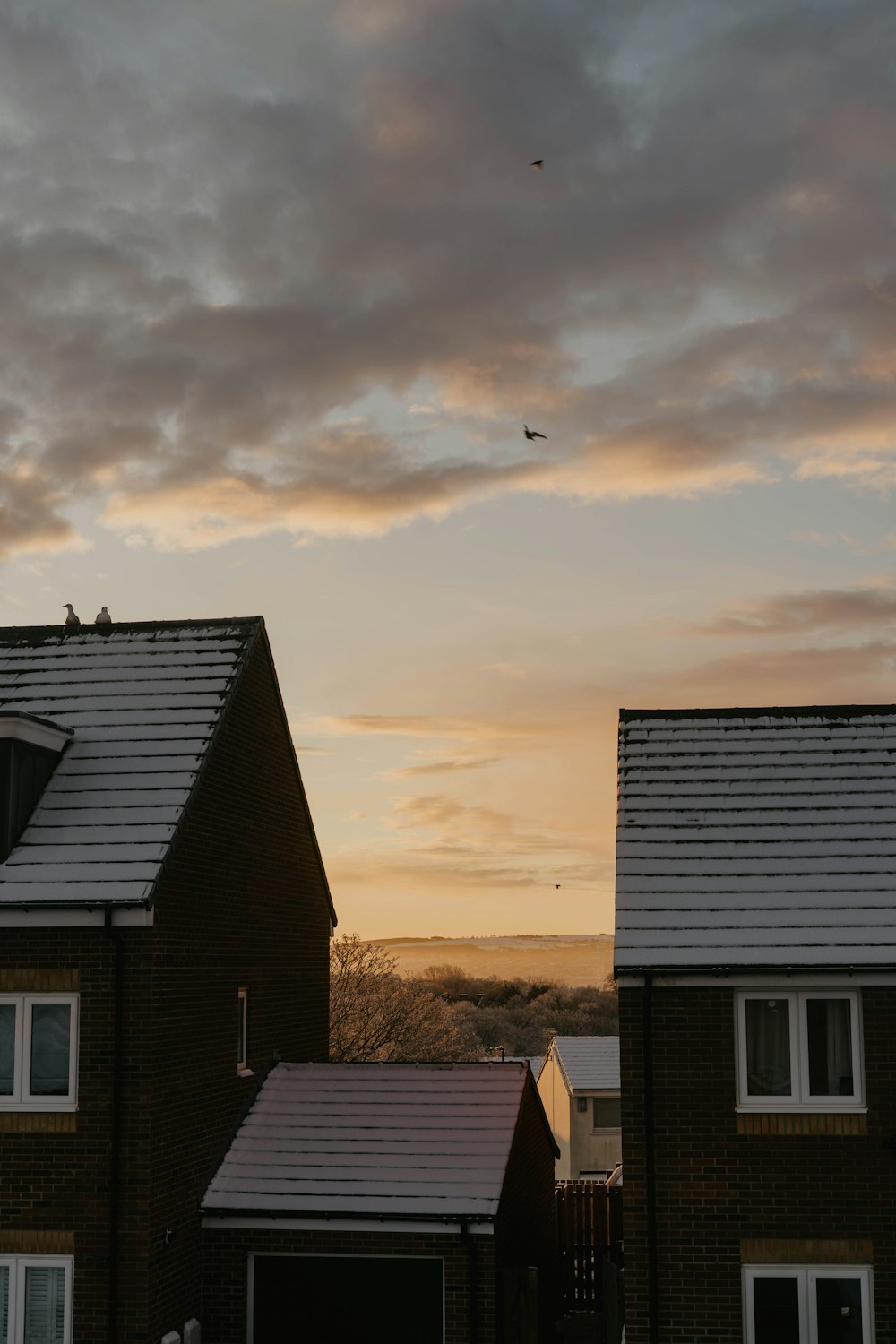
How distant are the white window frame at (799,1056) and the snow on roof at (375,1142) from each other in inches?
144

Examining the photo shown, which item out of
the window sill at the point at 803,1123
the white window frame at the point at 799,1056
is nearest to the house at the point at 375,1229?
the window sill at the point at 803,1123

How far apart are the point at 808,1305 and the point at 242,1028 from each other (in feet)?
29.2

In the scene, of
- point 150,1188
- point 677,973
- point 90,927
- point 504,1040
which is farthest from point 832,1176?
point 504,1040

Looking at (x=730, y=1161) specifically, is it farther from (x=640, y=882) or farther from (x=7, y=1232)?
(x=7, y=1232)

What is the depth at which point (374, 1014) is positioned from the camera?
4684cm

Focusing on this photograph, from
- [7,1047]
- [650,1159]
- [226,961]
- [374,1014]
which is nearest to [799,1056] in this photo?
[650,1159]

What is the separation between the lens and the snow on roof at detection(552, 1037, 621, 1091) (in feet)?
156

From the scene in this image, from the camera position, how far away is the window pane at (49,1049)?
16.4m

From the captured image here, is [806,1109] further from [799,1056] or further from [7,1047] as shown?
[7,1047]

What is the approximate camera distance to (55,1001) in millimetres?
16484

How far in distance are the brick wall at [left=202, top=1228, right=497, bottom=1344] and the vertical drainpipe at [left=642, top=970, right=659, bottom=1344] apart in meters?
2.16

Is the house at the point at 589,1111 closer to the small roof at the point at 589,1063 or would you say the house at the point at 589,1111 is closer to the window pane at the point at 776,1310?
the small roof at the point at 589,1063

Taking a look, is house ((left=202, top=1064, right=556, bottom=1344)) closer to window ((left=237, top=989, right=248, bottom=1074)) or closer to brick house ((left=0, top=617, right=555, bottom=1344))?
brick house ((left=0, top=617, right=555, bottom=1344))

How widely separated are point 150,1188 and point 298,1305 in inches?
116
